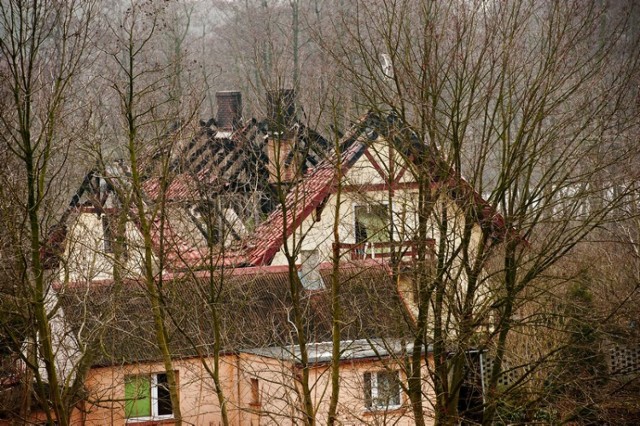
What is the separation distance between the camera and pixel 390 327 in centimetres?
1348

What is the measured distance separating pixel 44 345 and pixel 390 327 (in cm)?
464

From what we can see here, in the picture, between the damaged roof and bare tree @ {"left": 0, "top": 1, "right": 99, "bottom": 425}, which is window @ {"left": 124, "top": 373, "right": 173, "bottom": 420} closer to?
the damaged roof

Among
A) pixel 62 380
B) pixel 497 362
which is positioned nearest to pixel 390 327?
pixel 497 362

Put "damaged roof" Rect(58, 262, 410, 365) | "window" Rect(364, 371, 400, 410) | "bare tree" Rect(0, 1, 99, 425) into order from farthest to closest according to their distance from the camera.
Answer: "damaged roof" Rect(58, 262, 410, 365)
"window" Rect(364, 371, 400, 410)
"bare tree" Rect(0, 1, 99, 425)

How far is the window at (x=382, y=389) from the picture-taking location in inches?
500

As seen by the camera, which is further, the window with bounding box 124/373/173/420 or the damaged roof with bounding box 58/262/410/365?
the window with bounding box 124/373/173/420

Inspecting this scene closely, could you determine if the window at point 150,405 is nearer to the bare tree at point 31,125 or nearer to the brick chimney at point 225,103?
the bare tree at point 31,125

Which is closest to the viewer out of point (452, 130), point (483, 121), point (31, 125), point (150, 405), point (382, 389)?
point (31, 125)

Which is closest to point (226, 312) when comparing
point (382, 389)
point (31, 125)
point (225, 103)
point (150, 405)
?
point (382, 389)

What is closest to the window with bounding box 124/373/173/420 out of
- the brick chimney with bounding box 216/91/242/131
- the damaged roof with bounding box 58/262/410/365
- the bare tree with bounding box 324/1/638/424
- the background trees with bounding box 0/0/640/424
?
the damaged roof with bounding box 58/262/410/365

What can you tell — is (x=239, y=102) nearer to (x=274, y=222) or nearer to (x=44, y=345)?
(x=274, y=222)

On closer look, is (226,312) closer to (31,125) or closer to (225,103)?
(31,125)

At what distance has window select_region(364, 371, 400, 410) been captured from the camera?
12711mm

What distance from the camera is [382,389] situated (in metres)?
13.2
